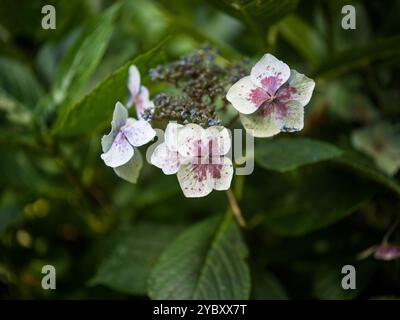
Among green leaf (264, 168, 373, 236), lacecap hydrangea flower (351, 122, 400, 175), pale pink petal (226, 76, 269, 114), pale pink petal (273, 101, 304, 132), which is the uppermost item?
pale pink petal (226, 76, 269, 114)

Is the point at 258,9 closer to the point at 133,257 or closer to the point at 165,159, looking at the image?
the point at 165,159

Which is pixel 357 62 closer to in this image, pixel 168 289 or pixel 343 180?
pixel 343 180

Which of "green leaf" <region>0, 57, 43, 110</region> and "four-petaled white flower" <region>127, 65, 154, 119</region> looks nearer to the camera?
"four-petaled white flower" <region>127, 65, 154, 119</region>

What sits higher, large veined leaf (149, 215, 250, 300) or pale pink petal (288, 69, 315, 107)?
pale pink petal (288, 69, 315, 107)

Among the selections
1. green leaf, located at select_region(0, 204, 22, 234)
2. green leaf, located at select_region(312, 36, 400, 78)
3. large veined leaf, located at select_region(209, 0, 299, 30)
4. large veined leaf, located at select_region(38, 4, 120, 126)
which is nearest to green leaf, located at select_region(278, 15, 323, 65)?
green leaf, located at select_region(312, 36, 400, 78)

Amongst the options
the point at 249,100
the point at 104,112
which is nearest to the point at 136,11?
the point at 104,112

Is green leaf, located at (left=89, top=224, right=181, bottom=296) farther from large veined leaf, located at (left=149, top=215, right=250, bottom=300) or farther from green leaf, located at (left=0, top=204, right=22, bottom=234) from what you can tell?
green leaf, located at (left=0, top=204, right=22, bottom=234)

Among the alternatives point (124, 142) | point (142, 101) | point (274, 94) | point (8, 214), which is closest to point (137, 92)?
point (142, 101)
